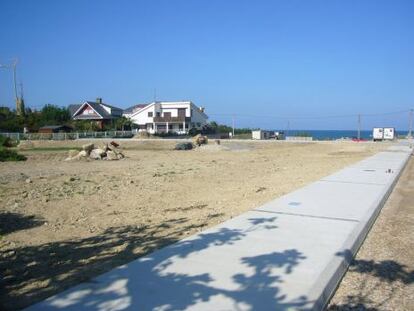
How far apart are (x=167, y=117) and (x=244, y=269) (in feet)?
266

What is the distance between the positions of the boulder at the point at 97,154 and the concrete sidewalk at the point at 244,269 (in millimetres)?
21364

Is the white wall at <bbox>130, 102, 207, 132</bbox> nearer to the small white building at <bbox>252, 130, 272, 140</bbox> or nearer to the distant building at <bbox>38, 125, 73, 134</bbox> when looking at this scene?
the distant building at <bbox>38, 125, 73, 134</bbox>

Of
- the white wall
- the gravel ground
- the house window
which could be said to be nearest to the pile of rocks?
the gravel ground

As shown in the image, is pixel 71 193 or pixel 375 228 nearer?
pixel 375 228

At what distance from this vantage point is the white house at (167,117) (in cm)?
8444

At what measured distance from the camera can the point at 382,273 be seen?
5.50m

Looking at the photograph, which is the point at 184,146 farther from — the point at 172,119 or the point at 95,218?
the point at 172,119

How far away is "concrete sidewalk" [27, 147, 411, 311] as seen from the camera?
411 cm

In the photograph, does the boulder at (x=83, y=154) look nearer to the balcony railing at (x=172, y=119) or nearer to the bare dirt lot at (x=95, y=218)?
the bare dirt lot at (x=95, y=218)

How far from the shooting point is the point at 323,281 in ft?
15.2

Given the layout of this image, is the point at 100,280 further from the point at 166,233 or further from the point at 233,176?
the point at 233,176

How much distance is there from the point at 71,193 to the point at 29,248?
228 inches

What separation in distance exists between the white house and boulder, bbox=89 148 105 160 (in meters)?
55.0

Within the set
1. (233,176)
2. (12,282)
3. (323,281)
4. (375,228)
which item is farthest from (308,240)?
(233,176)
